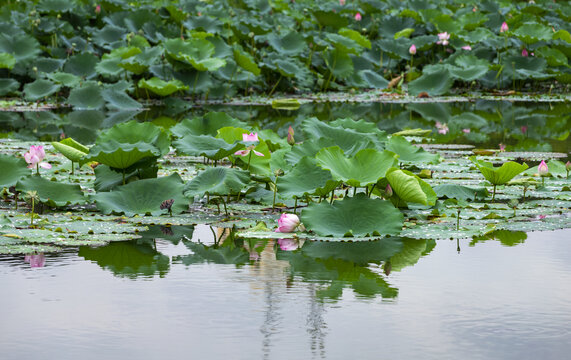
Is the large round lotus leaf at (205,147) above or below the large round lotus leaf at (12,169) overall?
above

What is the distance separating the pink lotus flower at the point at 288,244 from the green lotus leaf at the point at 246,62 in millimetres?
7926

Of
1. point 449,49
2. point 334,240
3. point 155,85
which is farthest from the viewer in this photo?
point 449,49

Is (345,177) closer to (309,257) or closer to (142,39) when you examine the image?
(309,257)

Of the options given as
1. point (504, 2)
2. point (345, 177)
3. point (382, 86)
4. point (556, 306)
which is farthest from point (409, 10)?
point (556, 306)

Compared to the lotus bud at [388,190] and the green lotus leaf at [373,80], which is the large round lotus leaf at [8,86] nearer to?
the green lotus leaf at [373,80]

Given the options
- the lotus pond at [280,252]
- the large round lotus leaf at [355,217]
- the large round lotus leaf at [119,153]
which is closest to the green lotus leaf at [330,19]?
the lotus pond at [280,252]

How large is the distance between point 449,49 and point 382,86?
74.1 inches

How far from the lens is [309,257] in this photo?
3596mm

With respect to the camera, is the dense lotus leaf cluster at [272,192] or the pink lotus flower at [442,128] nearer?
the dense lotus leaf cluster at [272,192]

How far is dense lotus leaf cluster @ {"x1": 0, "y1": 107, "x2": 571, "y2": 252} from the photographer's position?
12.9ft

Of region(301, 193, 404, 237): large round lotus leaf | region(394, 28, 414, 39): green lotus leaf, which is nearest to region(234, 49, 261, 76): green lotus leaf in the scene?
region(394, 28, 414, 39): green lotus leaf

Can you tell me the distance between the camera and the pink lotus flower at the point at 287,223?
3861 millimetres

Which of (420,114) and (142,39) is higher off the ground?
(142,39)

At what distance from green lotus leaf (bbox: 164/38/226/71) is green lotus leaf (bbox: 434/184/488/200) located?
21.3 feet
